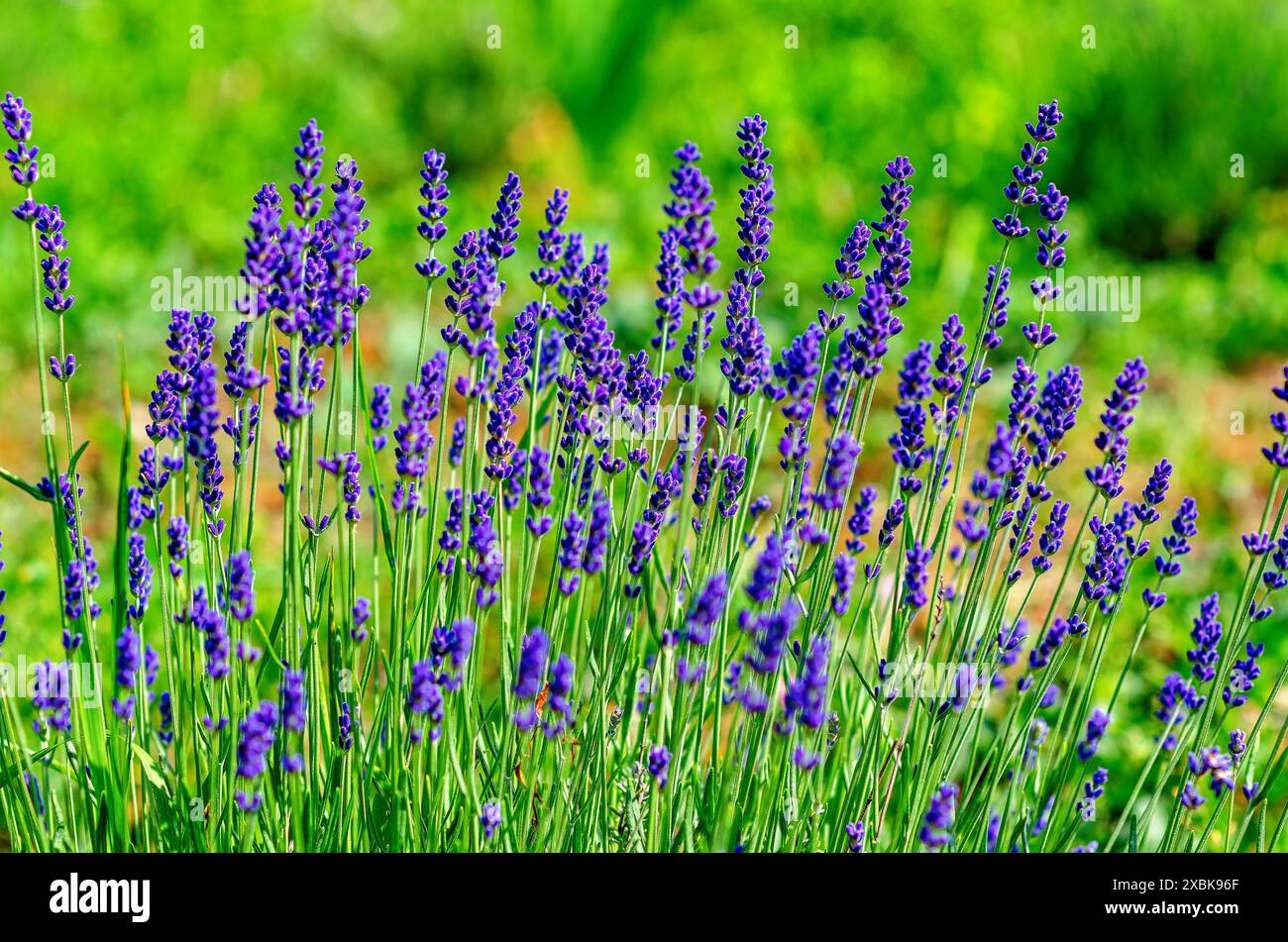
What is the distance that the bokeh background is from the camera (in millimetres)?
5492

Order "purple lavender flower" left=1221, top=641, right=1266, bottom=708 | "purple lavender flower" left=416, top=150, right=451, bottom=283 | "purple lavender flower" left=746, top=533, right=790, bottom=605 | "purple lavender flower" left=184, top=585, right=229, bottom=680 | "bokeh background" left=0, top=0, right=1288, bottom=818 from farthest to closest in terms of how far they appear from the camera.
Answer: "bokeh background" left=0, top=0, right=1288, bottom=818 < "purple lavender flower" left=1221, top=641, right=1266, bottom=708 < "purple lavender flower" left=416, top=150, right=451, bottom=283 < "purple lavender flower" left=184, top=585, right=229, bottom=680 < "purple lavender flower" left=746, top=533, right=790, bottom=605

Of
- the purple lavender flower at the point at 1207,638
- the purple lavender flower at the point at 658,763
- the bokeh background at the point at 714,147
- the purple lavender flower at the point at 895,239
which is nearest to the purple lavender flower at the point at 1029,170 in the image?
the purple lavender flower at the point at 895,239

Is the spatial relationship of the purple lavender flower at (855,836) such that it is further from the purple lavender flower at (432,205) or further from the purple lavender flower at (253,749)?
the purple lavender flower at (432,205)

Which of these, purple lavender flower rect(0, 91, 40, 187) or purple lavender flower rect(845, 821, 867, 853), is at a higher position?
purple lavender flower rect(0, 91, 40, 187)

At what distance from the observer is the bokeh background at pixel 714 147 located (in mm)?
5492

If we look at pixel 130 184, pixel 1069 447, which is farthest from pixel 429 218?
pixel 130 184

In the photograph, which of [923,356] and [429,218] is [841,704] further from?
[429,218]

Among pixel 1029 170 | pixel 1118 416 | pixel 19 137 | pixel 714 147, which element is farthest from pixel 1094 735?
pixel 714 147

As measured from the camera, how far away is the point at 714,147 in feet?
24.1

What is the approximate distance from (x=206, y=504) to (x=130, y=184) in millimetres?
5130

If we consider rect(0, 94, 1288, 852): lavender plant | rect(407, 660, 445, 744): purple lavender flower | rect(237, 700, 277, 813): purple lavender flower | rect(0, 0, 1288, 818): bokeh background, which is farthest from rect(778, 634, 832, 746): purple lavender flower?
rect(0, 0, 1288, 818): bokeh background

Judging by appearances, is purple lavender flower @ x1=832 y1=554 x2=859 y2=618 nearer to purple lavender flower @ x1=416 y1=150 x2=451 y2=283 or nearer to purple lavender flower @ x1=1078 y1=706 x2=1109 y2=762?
purple lavender flower @ x1=1078 y1=706 x2=1109 y2=762

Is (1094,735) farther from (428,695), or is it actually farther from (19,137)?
(19,137)

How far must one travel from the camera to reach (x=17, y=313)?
5539 millimetres
